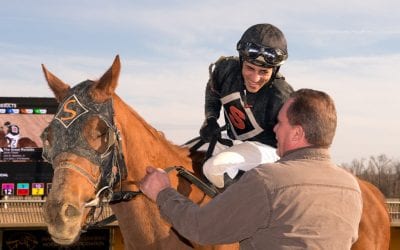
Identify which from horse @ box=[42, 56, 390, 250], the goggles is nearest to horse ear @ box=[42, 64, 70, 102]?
horse @ box=[42, 56, 390, 250]

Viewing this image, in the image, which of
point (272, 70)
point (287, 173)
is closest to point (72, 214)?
point (287, 173)

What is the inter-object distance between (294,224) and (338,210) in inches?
9.3

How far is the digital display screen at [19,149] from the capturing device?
48.4 feet

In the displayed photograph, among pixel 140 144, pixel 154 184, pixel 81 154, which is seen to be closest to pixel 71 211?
pixel 81 154

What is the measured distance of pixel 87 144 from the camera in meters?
3.55

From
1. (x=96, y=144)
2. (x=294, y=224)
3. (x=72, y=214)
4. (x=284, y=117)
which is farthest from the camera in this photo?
(x=96, y=144)

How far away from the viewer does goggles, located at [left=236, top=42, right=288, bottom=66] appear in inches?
172

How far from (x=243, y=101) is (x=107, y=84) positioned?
1.21 metres

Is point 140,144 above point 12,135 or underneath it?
above

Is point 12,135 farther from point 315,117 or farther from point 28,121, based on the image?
point 315,117

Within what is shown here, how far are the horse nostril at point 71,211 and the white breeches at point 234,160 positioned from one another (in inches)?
50.4

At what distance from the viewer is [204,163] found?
4508 millimetres

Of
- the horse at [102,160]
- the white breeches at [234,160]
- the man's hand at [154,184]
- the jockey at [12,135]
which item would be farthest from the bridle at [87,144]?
the jockey at [12,135]

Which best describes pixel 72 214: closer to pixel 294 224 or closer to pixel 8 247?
pixel 294 224
